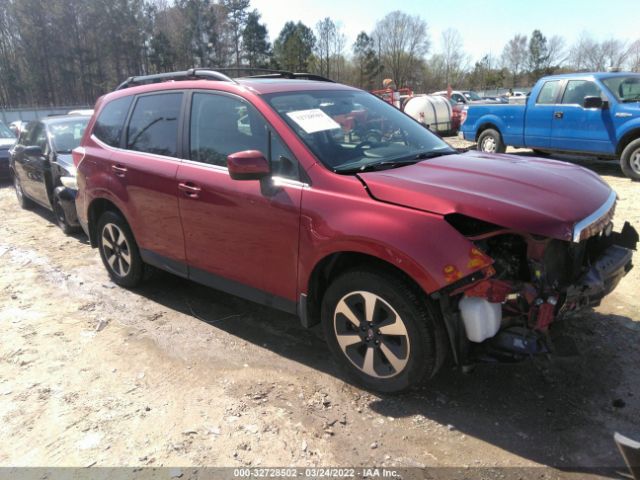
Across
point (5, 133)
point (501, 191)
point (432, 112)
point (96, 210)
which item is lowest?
point (96, 210)

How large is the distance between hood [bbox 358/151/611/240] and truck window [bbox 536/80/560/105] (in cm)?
794

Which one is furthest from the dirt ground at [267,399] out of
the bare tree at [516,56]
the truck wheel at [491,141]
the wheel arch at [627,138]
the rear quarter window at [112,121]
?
the bare tree at [516,56]

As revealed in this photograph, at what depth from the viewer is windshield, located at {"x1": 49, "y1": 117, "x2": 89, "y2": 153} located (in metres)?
7.55

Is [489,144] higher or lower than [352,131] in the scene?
Answer: lower

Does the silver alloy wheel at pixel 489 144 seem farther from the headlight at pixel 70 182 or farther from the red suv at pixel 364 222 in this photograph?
the headlight at pixel 70 182

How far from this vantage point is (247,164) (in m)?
3.09

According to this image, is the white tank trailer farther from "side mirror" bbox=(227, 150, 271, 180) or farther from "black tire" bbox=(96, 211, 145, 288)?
"side mirror" bbox=(227, 150, 271, 180)

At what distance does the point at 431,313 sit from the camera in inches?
108

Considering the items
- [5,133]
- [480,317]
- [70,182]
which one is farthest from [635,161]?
[5,133]

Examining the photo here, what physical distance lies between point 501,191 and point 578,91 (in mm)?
8615

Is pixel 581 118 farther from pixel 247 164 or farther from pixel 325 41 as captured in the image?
pixel 325 41

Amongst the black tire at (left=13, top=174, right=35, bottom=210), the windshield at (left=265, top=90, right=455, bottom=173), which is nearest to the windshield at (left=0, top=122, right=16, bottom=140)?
the black tire at (left=13, top=174, right=35, bottom=210)

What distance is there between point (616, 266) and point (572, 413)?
0.92m

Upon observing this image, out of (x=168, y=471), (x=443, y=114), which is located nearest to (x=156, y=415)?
(x=168, y=471)
